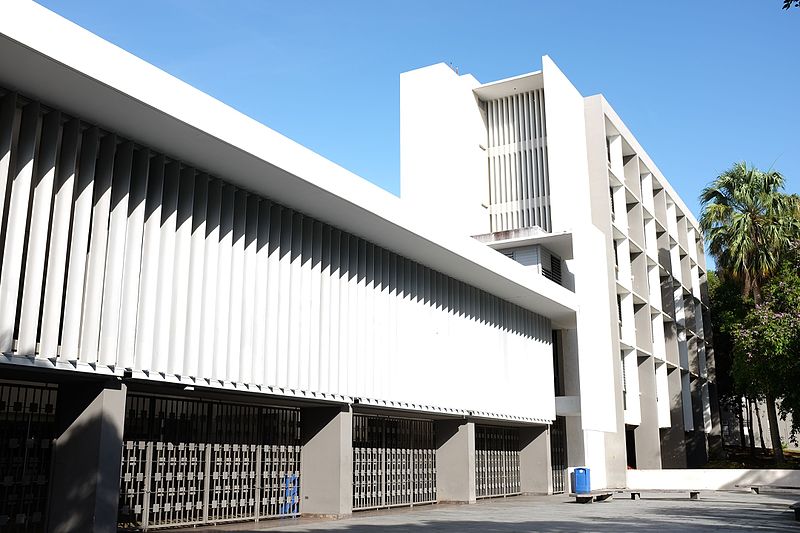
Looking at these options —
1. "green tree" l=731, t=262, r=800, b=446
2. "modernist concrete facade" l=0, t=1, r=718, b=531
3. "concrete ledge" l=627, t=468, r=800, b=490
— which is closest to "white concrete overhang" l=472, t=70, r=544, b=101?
"modernist concrete facade" l=0, t=1, r=718, b=531

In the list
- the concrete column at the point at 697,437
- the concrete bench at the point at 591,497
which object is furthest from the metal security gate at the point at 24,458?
the concrete column at the point at 697,437

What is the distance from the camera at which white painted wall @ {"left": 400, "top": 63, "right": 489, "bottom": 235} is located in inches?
1469

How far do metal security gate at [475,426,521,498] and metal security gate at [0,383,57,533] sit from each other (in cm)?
1657

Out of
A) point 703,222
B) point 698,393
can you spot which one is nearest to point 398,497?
point 703,222

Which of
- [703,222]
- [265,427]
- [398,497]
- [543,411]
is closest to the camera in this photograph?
[265,427]

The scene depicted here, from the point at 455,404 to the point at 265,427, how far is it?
23.6 ft

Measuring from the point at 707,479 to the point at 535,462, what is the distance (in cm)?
1194

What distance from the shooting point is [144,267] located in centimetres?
1408

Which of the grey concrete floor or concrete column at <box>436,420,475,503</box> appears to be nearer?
the grey concrete floor

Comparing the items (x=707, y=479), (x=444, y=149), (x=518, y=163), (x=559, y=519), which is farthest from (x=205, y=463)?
(x=707, y=479)

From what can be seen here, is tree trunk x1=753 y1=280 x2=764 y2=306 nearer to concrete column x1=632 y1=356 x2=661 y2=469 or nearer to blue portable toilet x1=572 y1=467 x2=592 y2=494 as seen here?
concrete column x1=632 y1=356 x2=661 y2=469

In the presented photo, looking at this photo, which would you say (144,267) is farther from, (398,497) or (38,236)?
(398,497)

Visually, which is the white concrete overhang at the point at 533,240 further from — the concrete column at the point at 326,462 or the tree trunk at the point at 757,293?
the concrete column at the point at 326,462

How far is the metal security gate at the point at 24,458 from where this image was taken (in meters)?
12.6
